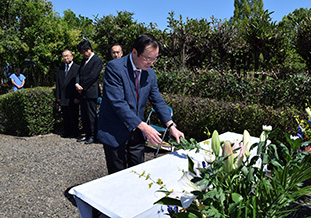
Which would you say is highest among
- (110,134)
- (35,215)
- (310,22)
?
→ (310,22)

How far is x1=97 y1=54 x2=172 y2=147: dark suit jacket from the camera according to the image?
2.31 metres

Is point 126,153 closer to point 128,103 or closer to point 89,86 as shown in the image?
point 128,103

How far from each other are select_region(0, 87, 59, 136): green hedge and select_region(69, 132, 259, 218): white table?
218 inches

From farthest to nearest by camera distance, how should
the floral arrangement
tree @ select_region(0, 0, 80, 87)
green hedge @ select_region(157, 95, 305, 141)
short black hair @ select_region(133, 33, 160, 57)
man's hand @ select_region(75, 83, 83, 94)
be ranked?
tree @ select_region(0, 0, 80, 87)
man's hand @ select_region(75, 83, 83, 94)
green hedge @ select_region(157, 95, 305, 141)
short black hair @ select_region(133, 33, 160, 57)
the floral arrangement

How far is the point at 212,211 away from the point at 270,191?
269 mm

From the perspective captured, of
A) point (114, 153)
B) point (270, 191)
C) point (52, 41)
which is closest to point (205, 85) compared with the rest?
point (114, 153)

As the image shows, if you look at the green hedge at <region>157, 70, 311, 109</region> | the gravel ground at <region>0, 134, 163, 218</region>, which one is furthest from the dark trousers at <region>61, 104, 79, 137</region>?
the green hedge at <region>157, 70, 311, 109</region>

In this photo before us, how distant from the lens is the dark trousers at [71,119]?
678cm

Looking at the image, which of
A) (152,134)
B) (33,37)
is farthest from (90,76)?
(33,37)

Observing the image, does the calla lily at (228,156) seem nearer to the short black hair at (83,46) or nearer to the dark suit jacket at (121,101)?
the dark suit jacket at (121,101)

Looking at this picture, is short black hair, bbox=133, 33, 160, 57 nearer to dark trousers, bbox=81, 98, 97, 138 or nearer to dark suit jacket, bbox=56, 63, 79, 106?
dark trousers, bbox=81, 98, 97, 138

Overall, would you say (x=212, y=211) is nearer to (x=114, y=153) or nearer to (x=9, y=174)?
(x=114, y=153)

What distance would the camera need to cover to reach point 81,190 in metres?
1.65

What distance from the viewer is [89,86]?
19.8 feet
